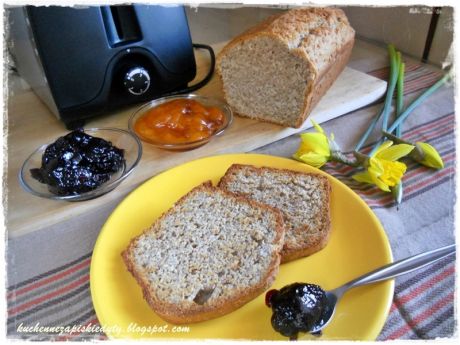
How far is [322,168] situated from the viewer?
1.64 meters

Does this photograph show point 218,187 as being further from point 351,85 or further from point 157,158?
point 351,85

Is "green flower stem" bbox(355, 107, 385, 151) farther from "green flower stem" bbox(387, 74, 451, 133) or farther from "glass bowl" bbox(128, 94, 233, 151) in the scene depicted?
"glass bowl" bbox(128, 94, 233, 151)

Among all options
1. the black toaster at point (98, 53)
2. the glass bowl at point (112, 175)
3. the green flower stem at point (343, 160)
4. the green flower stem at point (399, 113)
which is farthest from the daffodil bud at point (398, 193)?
the black toaster at point (98, 53)

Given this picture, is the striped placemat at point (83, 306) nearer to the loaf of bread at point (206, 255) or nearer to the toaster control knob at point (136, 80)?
the loaf of bread at point (206, 255)

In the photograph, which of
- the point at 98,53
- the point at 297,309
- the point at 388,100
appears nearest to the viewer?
the point at 297,309

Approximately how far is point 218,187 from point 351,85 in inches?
44.5

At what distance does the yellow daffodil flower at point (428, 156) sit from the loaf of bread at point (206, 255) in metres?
0.75

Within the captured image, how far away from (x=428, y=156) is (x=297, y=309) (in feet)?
3.22

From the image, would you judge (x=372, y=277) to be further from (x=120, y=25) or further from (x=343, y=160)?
(x=120, y=25)

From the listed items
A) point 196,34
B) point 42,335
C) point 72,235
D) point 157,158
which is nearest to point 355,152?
point 157,158

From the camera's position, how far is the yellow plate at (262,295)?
103cm

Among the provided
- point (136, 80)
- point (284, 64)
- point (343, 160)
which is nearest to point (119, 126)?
point (136, 80)

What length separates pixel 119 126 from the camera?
6.29 feet

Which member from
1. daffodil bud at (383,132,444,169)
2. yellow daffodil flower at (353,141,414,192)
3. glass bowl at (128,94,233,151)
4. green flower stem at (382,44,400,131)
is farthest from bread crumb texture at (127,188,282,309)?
green flower stem at (382,44,400,131)
